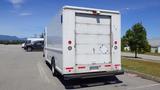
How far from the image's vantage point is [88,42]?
30.5 ft

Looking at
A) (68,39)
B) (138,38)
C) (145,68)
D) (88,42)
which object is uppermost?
(138,38)

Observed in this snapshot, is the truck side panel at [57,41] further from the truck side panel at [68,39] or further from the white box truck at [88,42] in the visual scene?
the truck side panel at [68,39]

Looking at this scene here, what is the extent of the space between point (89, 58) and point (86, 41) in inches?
28.1

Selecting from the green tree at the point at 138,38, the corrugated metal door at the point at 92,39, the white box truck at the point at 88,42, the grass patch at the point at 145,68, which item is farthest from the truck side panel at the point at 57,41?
the green tree at the point at 138,38

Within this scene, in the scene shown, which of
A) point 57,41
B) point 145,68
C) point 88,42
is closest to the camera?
point 88,42

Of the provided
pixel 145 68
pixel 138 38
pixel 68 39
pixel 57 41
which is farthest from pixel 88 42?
pixel 138 38

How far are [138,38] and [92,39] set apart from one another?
3601 centimetres

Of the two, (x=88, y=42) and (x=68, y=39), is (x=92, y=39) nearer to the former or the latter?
(x=88, y=42)

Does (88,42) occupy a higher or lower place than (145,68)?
higher

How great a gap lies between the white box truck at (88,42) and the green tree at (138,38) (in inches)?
1392

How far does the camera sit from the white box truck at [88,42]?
8758 millimetres

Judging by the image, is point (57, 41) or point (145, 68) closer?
point (57, 41)

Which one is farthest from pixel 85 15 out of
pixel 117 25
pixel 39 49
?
pixel 39 49

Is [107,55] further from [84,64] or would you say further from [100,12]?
[100,12]
